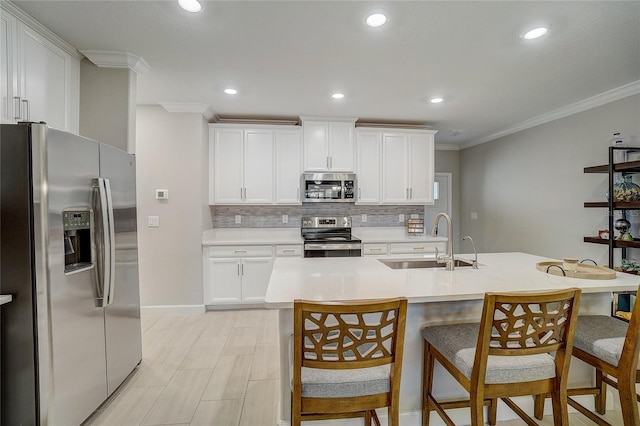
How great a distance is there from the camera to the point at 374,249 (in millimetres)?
3943

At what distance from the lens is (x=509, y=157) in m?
4.66

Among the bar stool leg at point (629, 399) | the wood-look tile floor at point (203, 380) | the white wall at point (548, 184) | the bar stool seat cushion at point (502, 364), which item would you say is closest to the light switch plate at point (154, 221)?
the wood-look tile floor at point (203, 380)

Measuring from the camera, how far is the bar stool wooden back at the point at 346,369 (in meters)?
1.19

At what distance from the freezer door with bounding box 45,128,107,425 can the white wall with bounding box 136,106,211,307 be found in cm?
168

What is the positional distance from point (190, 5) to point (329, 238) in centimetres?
304

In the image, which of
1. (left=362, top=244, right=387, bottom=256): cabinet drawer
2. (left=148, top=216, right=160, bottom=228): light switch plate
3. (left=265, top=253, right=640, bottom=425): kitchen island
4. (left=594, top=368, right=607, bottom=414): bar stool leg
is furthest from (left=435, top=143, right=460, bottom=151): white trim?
(left=148, top=216, right=160, bottom=228): light switch plate

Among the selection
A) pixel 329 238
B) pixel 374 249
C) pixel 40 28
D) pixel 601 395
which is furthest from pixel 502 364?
pixel 40 28

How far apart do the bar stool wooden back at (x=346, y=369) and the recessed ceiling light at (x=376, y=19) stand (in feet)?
5.73

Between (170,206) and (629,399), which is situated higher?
(170,206)

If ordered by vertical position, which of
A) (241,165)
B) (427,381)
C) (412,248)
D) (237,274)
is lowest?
(427,381)

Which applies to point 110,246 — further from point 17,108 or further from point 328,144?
point 328,144

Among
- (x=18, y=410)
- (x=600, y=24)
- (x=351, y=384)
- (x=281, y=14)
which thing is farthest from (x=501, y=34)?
(x=18, y=410)

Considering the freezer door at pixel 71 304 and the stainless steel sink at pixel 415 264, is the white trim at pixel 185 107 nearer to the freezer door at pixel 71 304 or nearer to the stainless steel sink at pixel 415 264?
the freezer door at pixel 71 304

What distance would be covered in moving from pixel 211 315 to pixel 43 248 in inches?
92.1
